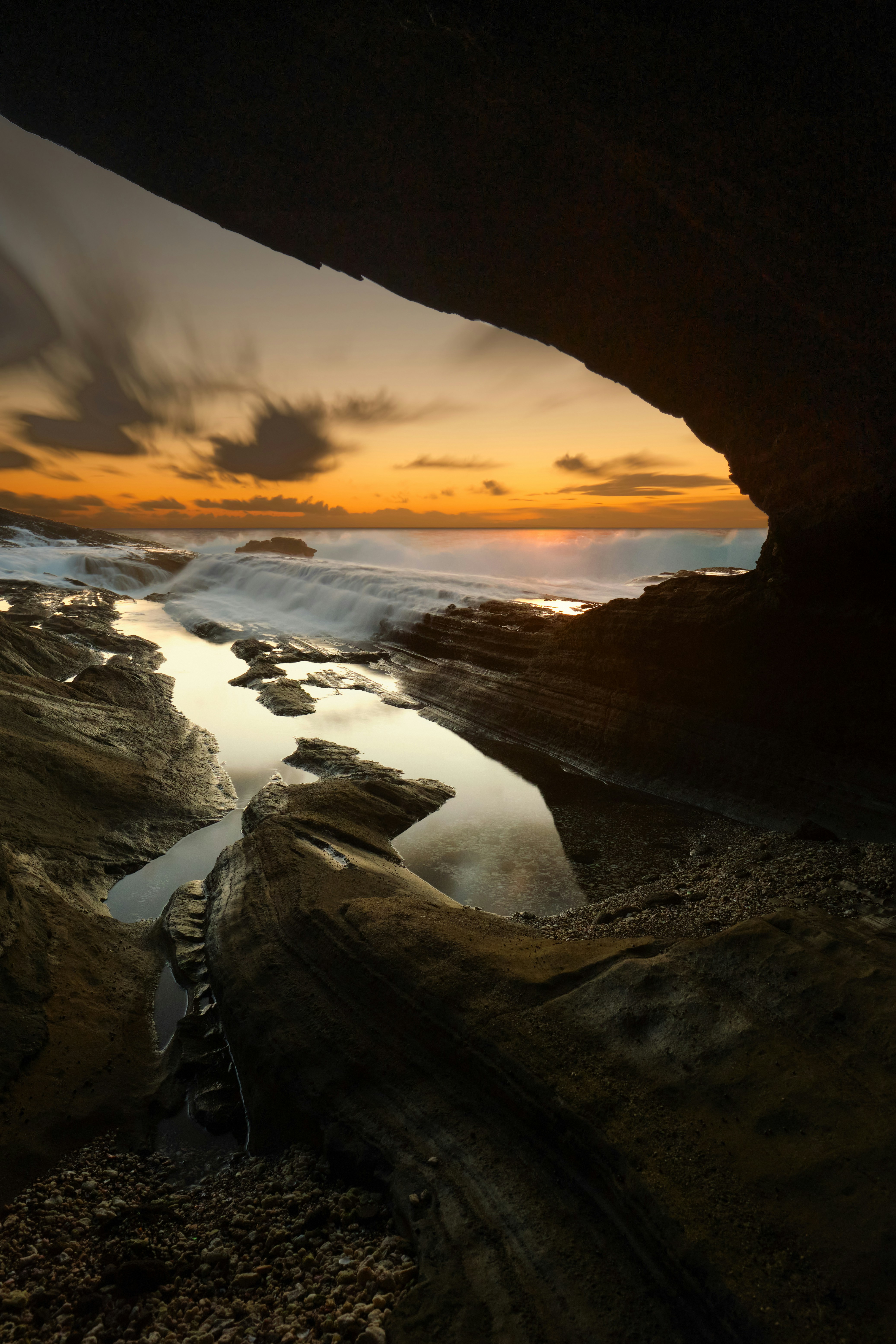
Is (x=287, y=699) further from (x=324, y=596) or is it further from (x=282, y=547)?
(x=282, y=547)

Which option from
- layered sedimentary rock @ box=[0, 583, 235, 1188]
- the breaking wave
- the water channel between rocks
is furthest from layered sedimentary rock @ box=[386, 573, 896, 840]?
the breaking wave

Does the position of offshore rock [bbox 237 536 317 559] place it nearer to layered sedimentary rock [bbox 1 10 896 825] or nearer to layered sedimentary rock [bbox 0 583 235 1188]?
layered sedimentary rock [bbox 0 583 235 1188]

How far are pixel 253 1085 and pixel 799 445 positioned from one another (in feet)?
24.1

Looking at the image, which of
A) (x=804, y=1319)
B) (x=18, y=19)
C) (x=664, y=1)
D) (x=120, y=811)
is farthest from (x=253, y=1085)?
(x=18, y=19)

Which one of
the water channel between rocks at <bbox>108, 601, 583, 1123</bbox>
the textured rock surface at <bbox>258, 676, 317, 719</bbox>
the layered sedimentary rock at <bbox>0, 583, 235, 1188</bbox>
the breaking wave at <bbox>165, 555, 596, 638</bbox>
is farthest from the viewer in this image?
the breaking wave at <bbox>165, 555, 596, 638</bbox>

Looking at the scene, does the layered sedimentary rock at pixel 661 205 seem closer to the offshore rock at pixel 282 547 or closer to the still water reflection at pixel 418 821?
the still water reflection at pixel 418 821

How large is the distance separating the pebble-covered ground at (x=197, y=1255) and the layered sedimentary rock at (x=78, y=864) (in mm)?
369

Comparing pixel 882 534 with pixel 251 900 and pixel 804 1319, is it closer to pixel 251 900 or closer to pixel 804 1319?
pixel 804 1319

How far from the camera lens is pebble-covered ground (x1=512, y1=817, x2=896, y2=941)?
456 centimetres

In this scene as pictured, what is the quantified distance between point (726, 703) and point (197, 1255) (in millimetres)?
7364

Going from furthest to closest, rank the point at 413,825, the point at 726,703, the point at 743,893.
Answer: the point at 726,703 < the point at 413,825 < the point at 743,893

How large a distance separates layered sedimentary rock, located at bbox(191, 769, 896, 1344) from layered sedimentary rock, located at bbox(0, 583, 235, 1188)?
0.70 meters

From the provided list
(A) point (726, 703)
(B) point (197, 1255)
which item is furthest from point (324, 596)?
(B) point (197, 1255)

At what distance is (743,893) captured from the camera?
196 inches
